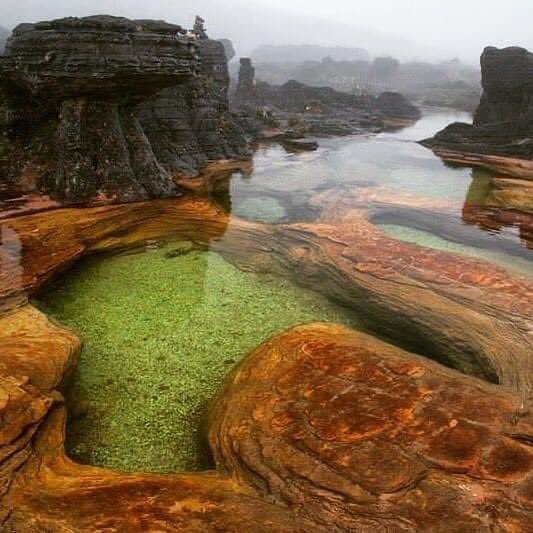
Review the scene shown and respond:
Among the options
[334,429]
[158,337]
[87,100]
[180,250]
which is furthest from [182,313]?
[87,100]

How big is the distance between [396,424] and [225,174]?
11.5 metres

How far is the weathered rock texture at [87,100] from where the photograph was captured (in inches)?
361

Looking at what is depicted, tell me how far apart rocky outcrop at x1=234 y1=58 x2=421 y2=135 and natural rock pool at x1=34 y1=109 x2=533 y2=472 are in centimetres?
1567

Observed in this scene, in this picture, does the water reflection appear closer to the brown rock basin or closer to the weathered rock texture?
the weathered rock texture

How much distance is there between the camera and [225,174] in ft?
47.4

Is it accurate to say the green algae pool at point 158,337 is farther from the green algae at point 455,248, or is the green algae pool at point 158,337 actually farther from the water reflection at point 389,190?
the water reflection at point 389,190

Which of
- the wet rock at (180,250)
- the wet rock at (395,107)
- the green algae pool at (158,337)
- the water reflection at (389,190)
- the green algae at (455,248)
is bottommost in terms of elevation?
the green algae pool at (158,337)

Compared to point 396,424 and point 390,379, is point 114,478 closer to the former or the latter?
point 396,424

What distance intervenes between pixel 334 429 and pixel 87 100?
8584 mm

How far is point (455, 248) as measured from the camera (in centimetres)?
890

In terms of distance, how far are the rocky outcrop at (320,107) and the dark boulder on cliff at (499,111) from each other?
631 cm

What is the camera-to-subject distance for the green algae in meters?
7.96

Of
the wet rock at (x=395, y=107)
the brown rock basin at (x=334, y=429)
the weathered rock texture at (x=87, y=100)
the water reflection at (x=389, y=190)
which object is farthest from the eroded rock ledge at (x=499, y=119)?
the wet rock at (x=395, y=107)

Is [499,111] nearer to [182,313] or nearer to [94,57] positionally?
[94,57]
